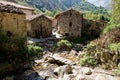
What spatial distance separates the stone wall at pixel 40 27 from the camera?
31266mm

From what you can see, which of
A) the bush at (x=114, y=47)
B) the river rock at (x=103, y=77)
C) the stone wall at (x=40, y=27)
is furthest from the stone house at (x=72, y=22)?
the river rock at (x=103, y=77)

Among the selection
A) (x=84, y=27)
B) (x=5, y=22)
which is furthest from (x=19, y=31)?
(x=84, y=27)

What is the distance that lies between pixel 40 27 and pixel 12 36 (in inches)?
564

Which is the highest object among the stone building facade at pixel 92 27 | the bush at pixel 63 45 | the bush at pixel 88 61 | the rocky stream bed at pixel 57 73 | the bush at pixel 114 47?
the stone building facade at pixel 92 27

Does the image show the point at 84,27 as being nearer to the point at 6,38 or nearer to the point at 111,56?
the point at 111,56

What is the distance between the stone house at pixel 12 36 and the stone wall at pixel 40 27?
12.5 meters

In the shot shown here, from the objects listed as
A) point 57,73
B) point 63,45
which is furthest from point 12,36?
point 63,45

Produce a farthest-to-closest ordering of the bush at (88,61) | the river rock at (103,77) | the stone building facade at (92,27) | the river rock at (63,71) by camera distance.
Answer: the stone building facade at (92,27), the bush at (88,61), the river rock at (63,71), the river rock at (103,77)

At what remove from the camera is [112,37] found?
20.7m

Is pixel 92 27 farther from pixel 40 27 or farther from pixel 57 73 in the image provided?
pixel 57 73

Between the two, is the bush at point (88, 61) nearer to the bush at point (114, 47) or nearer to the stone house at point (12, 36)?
the bush at point (114, 47)

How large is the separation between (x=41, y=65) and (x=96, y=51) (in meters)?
4.93

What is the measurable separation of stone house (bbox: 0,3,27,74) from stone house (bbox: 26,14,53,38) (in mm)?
12258

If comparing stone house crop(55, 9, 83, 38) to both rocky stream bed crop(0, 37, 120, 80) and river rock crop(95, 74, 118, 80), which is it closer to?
rocky stream bed crop(0, 37, 120, 80)
